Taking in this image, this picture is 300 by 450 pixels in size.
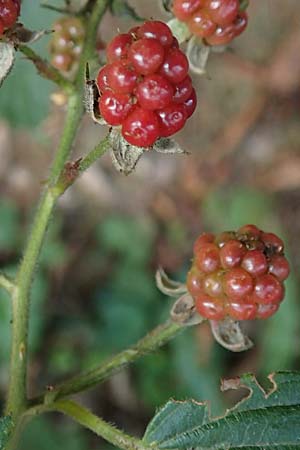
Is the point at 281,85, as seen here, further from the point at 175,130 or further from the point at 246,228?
the point at 175,130

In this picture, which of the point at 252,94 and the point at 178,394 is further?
the point at 252,94

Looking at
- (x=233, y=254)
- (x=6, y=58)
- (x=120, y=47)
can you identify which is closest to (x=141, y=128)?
(x=120, y=47)

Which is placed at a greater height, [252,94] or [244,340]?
[252,94]

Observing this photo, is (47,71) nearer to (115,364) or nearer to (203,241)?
(203,241)

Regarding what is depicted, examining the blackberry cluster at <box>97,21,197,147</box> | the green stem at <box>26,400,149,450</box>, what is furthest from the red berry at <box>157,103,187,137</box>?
the green stem at <box>26,400,149,450</box>

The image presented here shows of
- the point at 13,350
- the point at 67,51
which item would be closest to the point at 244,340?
the point at 13,350

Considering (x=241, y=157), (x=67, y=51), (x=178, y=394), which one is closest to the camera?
(x=67, y=51)
